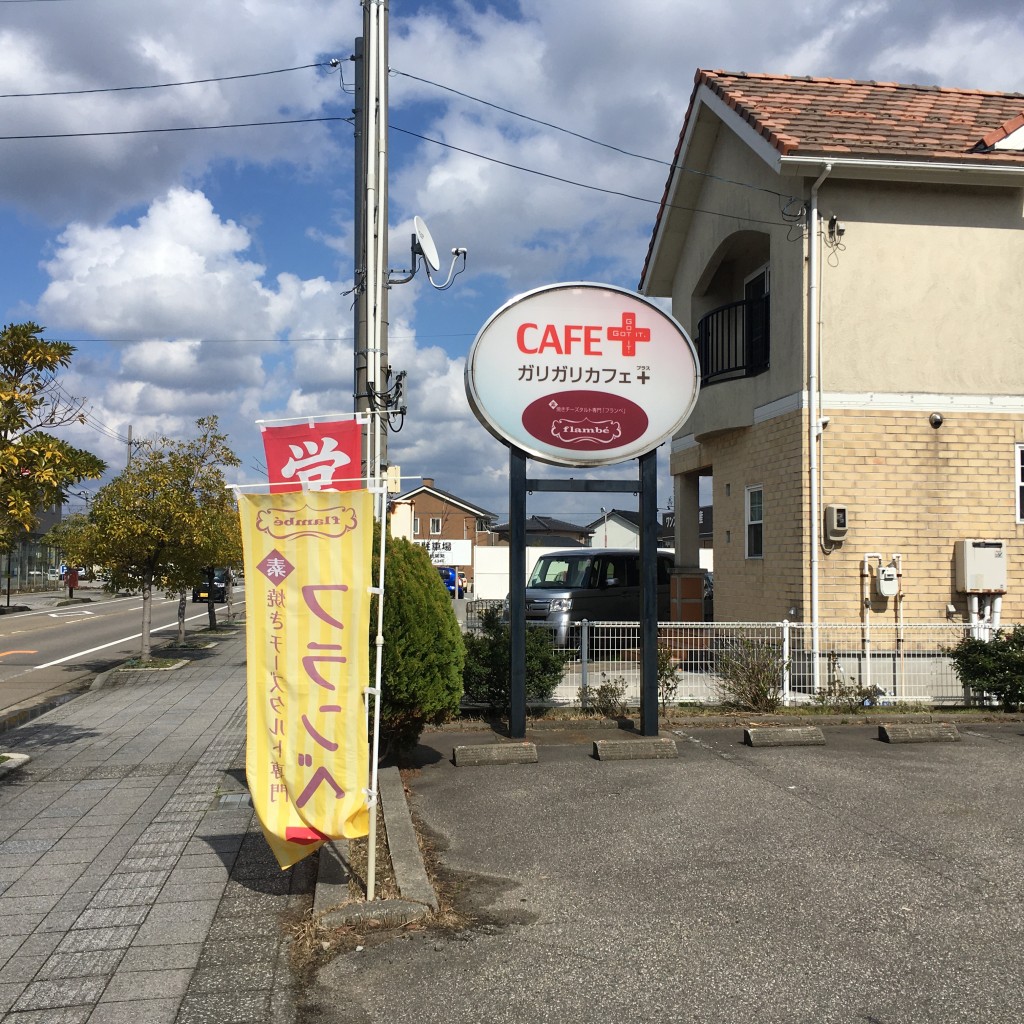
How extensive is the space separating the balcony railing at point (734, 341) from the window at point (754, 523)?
1692mm

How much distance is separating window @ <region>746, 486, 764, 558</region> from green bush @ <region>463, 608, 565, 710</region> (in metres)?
4.50

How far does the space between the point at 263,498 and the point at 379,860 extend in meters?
A: 2.27

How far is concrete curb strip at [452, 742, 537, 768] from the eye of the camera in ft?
27.5

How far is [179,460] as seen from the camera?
1836cm

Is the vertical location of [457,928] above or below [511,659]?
below

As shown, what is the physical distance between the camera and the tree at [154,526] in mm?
16953

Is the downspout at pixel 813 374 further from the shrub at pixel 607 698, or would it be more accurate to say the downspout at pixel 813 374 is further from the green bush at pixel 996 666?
the shrub at pixel 607 698

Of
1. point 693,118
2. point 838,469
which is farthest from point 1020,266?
point 693,118

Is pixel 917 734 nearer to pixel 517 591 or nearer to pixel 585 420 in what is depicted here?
pixel 517 591

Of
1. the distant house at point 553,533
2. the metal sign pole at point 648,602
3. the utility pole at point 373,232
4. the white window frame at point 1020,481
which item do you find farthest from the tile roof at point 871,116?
the distant house at point 553,533

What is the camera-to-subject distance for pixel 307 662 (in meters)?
5.06

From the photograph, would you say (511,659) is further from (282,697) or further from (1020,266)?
(1020,266)

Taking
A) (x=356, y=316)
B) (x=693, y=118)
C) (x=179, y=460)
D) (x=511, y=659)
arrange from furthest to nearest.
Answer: (x=179, y=460), (x=693, y=118), (x=356, y=316), (x=511, y=659)

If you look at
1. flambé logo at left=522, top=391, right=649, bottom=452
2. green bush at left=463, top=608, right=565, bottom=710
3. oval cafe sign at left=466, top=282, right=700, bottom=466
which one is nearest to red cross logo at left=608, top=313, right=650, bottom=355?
oval cafe sign at left=466, top=282, right=700, bottom=466
